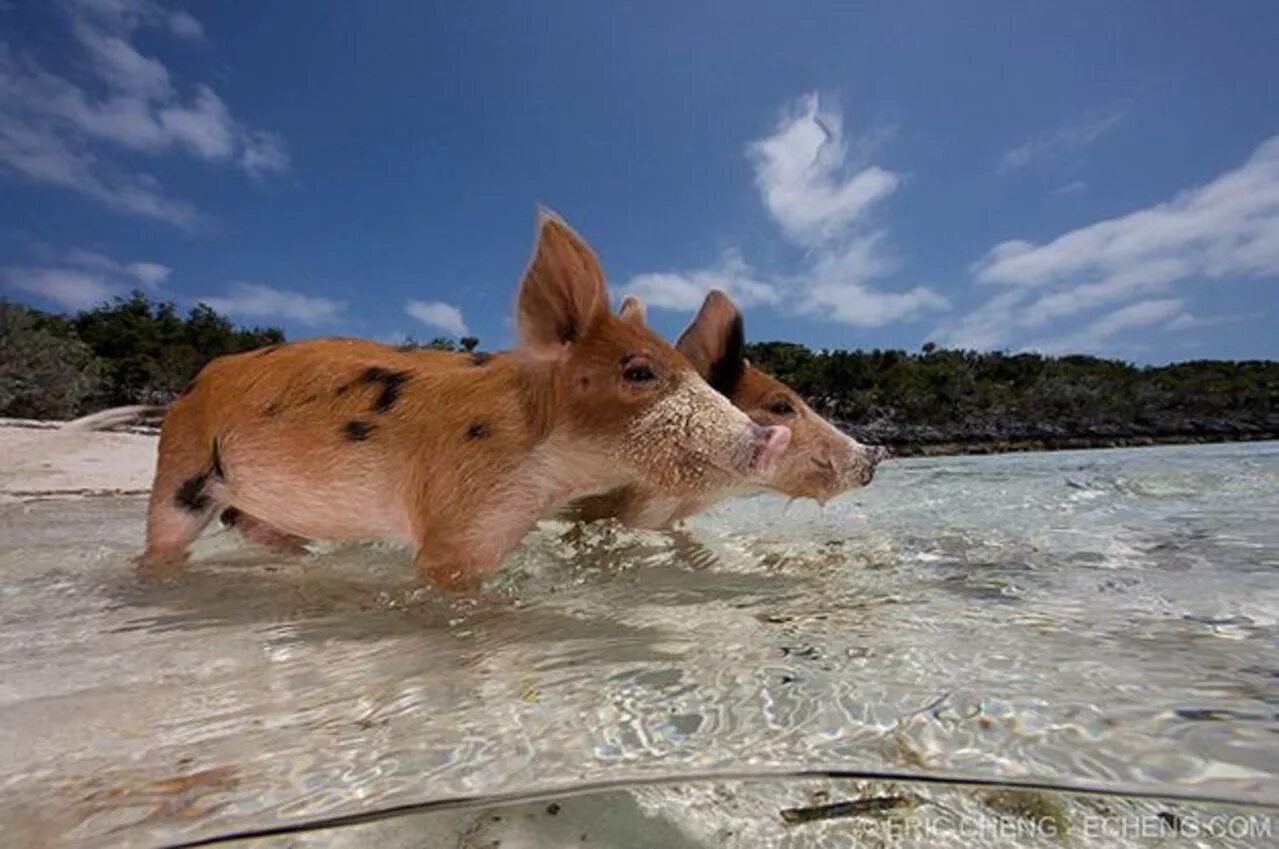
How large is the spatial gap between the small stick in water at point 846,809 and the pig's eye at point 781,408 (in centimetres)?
334

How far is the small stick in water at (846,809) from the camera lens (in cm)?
127

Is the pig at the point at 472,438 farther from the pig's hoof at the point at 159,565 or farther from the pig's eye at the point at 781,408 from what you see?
the pig's eye at the point at 781,408

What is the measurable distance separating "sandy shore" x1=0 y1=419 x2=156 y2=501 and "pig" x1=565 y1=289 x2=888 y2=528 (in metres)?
7.80

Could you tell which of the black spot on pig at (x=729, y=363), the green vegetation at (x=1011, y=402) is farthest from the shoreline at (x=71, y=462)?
the green vegetation at (x=1011, y=402)

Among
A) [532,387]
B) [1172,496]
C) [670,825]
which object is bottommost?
[670,825]

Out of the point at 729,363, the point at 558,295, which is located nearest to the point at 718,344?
the point at 729,363

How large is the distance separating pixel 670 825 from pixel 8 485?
35.0ft

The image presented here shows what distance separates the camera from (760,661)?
2.04m

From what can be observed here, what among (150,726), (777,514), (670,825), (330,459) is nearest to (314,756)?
(150,726)

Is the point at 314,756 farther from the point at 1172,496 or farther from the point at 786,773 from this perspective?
the point at 1172,496

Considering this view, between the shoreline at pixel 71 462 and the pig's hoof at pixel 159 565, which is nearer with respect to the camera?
the pig's hoof at pixel 159 565

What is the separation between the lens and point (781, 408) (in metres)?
4.57

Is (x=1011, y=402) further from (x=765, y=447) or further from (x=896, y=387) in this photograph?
(x=765, y=447)

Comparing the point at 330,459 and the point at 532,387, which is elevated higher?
the point at 532,387
